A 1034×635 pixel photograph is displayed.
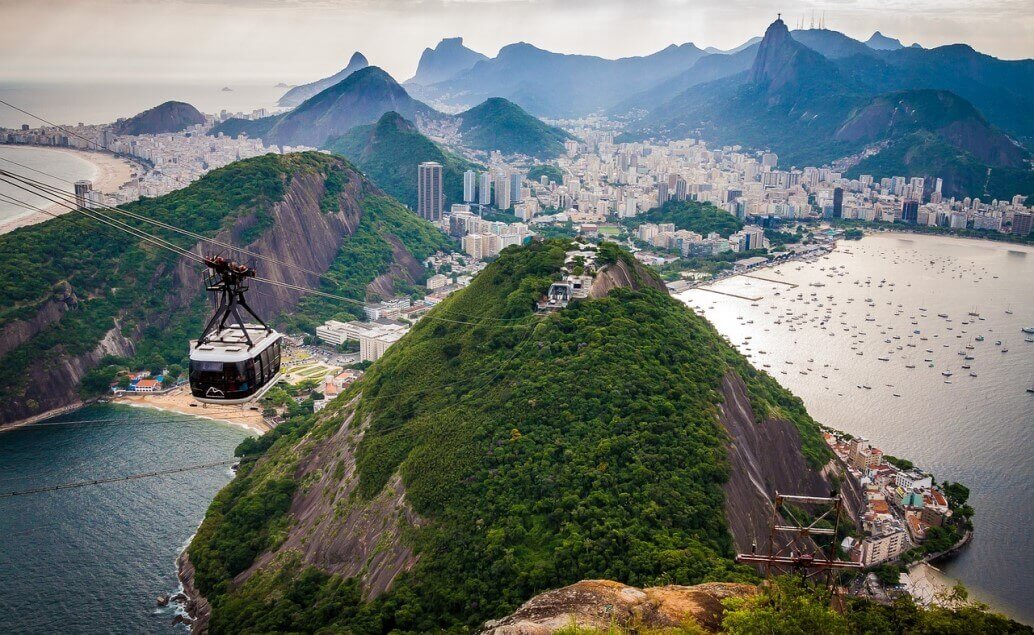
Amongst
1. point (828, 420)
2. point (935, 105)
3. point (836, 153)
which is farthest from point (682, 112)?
point (828, 420)

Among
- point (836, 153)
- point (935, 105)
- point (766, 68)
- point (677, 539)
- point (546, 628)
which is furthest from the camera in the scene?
point (766, 68)

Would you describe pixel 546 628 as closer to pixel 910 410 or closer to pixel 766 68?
pixel 910 410

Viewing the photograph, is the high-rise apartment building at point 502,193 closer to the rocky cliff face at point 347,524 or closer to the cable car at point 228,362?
the rocky cliff face at point 347,524

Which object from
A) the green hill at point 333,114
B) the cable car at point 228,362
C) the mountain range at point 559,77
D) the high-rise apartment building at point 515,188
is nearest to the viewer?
the cable car at point 228,362

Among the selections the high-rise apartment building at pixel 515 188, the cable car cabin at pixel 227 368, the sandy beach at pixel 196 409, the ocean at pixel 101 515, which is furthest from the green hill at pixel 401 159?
the cable car cabin at pixel 227 368

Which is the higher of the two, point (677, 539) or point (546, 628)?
point (546, 628)

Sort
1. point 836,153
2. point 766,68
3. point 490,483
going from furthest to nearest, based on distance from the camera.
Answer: point 766,68, point 836,153, point 490,483

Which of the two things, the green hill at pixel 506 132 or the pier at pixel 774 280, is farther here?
the green hill at pixel 506 132

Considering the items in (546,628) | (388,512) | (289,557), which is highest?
(546,628)
